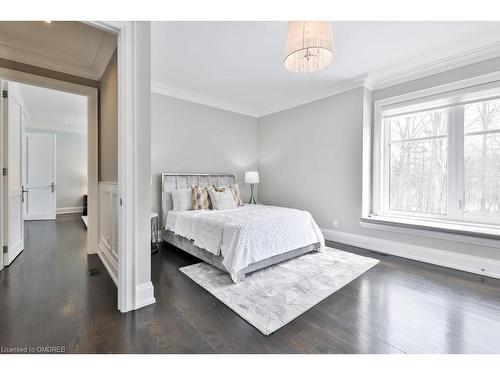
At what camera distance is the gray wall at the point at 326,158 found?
3.32 m

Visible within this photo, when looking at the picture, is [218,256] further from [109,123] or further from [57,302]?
[109,123]

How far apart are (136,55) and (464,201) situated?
13.5 ft

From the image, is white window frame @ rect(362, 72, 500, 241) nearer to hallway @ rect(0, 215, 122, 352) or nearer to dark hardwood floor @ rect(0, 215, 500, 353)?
dark hardwood floor @ rect(0, 215, 500, 353)

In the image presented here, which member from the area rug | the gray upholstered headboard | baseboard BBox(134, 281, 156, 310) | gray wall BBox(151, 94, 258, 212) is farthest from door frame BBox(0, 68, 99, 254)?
baseboard BBox(134, 281, 156, 310)

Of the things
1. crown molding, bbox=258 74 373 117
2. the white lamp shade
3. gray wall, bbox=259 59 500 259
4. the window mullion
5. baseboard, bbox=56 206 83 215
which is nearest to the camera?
the window mullion

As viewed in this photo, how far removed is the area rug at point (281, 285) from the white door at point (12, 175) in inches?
85.9

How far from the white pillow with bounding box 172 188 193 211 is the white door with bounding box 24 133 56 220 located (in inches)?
179

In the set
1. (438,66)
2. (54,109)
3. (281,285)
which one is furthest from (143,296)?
(54,109)

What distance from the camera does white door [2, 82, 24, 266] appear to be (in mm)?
2746

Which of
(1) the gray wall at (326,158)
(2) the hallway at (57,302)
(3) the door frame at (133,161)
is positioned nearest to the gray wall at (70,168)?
(2) the hallway at (57,302)
